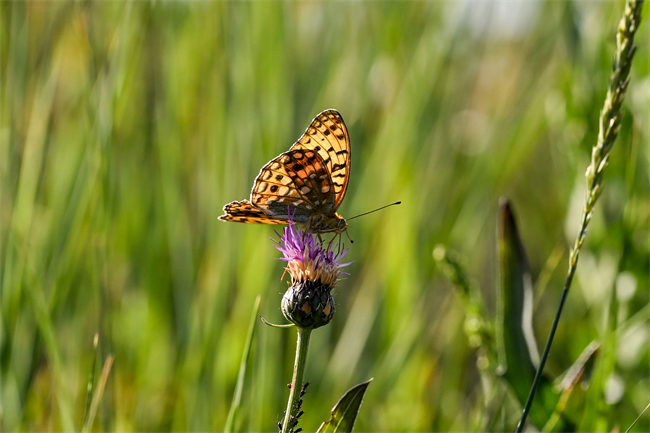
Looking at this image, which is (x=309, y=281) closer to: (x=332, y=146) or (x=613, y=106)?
(x=332, y=146)

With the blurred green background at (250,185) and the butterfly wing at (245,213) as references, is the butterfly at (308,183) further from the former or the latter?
the blurred green background at (250,185)

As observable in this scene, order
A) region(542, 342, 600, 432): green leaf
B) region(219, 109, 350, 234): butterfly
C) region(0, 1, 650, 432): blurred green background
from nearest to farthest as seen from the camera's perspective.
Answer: region(542, 342, 600, 432): green leaf < region(219, 109, 350, 234): butterfly < region(0, 1, 650, 432): blurred green background

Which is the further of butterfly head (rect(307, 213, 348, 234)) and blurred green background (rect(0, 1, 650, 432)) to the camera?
blurred green background (rect(0, 1, 650, 432))

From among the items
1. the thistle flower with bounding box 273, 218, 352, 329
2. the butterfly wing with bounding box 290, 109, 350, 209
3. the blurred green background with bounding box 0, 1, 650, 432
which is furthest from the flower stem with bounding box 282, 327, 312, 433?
the blurred green background with bounding box 0, 1, 650, 432

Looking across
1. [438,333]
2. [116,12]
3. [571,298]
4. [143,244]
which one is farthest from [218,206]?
[571,298]

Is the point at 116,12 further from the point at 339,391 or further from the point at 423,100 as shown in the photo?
the point at 339,391

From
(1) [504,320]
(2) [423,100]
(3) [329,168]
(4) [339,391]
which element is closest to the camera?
(1) [504,320]

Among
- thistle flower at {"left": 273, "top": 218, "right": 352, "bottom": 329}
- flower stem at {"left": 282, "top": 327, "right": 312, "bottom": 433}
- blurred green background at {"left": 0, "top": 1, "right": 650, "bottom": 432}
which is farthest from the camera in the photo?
blurred green background at {"left": 0, "top": 1, "right": 650, "bottom": 432}

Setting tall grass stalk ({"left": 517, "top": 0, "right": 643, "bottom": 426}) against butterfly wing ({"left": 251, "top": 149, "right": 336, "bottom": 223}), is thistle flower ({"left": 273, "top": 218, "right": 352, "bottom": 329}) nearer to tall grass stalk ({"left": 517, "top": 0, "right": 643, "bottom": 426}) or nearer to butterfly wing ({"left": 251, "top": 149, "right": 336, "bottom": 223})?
butterfly wing ({"left": 251, "top": 149, "right": 336, "bottom": 223})
